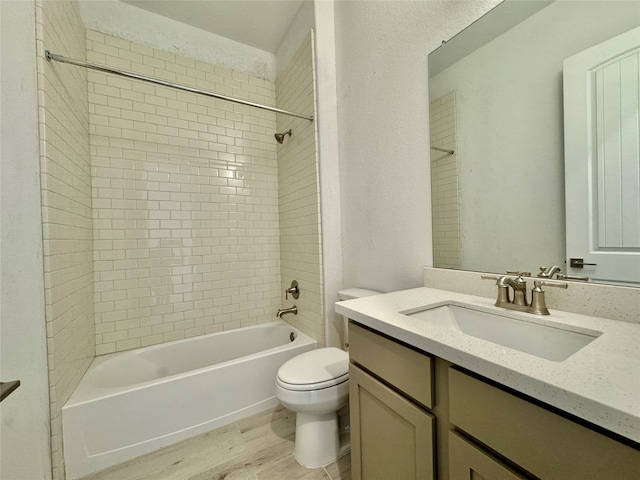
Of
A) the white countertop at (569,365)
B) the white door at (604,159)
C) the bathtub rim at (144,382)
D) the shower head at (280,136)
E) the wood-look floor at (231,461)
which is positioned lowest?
the wood-look floor at (231,461)

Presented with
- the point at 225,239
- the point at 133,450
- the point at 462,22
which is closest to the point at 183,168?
the point at 225,239

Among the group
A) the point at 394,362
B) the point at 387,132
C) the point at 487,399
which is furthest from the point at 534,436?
the point at 387,132

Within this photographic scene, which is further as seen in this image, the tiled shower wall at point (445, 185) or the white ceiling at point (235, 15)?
the white ceiling at point (235, 15)

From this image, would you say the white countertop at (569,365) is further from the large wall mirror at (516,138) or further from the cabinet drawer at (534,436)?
the large wall mirror at (516,138)

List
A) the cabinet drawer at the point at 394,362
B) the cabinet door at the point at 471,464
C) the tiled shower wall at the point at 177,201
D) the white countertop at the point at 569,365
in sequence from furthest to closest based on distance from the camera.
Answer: the tiled shower wall at the point at 177,201 → the cabinet drawer at the point at 394,362 → the cabinet door at the point at 471,464 → the white countertop at the point at 569,365

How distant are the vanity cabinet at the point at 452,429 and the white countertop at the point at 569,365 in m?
0.04

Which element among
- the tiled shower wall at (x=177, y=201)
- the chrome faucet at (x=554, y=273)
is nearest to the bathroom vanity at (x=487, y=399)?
the chrome faucet at (x=554, y=273)

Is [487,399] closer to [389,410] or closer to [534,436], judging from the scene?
[534,436]

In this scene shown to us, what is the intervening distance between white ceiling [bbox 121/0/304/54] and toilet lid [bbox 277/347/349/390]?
98.4 inches

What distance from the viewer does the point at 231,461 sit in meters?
1.30

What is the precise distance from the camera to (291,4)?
6.33 ft

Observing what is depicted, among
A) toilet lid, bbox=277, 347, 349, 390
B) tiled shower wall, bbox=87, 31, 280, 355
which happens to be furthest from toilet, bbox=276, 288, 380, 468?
tiled shower wall, bbox=87, 31, 280, 355

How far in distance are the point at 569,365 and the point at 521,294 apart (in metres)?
0.44

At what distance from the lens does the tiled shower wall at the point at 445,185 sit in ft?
3.82
